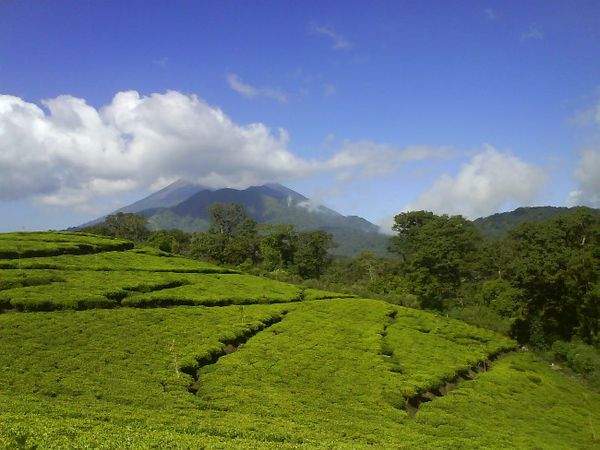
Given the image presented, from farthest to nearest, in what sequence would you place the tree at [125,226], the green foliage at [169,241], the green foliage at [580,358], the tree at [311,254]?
the tree at [125,226] < the tree at [311,254] < the green foliage at [169,241] < the green foliage at [580,358]

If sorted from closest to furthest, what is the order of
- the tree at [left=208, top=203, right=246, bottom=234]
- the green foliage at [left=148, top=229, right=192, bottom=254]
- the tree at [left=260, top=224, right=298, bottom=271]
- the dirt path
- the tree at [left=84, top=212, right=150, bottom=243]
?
1. the dirt path
2. the green foliage at [left=148, top=229, right=192, bottom=254]
3. the tree at [left=260, top=224, right=298, bottom=271]
4. the tree at [left=208, top=203, right=246, bottom=234]
5. the tree at [left=84, top=212, right=150, bottom=243]

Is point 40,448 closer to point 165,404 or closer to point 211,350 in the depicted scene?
point 165,404

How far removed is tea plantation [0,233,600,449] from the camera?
2397 cm

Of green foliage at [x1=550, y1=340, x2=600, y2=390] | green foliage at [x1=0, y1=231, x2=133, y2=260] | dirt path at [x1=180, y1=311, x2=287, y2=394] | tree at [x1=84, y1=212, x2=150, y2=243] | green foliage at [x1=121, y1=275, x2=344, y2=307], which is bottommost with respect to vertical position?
green foliage at [x1=550, y1=340, x2=600, y2=390]

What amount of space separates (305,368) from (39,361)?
19.5 m

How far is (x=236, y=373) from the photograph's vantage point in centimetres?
3547

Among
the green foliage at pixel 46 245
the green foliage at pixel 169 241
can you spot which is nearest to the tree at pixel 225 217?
the green foliage at pixel 169 241

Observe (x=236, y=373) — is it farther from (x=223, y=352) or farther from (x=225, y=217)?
(x=225, y=217)

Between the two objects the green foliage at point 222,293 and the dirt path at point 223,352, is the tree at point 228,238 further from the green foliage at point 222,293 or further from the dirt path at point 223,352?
the dirt path at point 223,352

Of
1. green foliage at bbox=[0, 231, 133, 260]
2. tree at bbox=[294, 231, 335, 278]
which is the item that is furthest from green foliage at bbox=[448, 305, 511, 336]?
green foliage at bbox=[0, 231, 133, 260]

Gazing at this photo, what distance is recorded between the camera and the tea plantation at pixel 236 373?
24.0 m

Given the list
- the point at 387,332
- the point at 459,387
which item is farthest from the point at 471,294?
the point at 459,387

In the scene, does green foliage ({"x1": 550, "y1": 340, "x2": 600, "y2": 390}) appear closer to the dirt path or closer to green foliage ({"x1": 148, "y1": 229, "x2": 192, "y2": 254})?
the dirt path

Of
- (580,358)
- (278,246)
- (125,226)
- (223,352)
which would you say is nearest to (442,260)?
(580,358)
